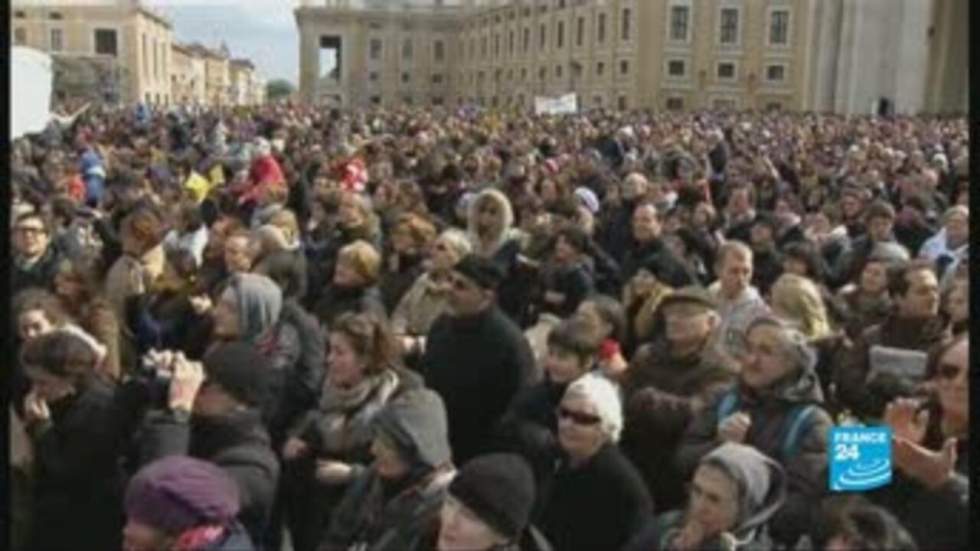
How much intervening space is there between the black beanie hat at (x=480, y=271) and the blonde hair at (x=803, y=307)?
1.27m

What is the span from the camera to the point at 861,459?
353 centimetres

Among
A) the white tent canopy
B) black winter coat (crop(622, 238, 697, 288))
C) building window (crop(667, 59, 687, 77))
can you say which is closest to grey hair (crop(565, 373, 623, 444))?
black winter coat (crop(622, 238, 697, 288))

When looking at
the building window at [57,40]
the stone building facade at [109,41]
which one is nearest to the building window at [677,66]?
the stone building facade at [109,41]

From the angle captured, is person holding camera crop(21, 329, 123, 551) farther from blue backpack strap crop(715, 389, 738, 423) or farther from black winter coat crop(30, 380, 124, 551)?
blue backpack strap crop(715, 389, 738, 423)

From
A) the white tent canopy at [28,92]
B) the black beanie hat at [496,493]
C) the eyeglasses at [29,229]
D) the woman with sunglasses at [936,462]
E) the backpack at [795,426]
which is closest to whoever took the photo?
the black beanie hat at [496,493]

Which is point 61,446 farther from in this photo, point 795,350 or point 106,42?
point 106,42

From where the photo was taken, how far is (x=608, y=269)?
7438 mm

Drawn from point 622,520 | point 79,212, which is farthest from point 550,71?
point 622,520

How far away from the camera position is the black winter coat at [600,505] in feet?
12.6

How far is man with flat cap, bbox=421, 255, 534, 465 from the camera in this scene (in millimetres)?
5105

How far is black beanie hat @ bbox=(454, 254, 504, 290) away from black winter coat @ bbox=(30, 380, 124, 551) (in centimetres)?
166

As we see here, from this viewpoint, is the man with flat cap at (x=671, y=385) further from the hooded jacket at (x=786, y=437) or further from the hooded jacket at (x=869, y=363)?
the hooded jacket at (x=869, y=363)

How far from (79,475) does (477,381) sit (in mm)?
1694

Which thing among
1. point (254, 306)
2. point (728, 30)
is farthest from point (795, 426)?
point (728, 30)
